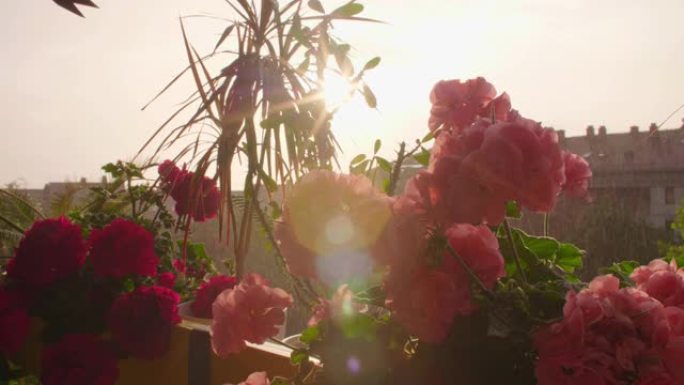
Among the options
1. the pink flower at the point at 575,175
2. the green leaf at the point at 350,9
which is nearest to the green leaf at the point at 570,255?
the pink flower at the point at 575,175

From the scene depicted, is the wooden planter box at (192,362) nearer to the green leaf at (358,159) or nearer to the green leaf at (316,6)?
the green leaf at (358,159)

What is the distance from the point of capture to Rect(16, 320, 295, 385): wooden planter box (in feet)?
3.18

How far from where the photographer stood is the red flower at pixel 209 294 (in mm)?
1319

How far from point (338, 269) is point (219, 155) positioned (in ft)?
2.00

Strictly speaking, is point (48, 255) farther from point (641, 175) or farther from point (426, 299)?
point (641, 175)

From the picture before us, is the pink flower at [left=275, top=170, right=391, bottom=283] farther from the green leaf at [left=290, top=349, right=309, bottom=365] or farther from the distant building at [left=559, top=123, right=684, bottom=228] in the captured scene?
the distant building at [left=559, top=123, right=684, bottom=228]

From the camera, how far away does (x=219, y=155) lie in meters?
1.14

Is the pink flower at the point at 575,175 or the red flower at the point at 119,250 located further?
the red flower at the point at 119,250

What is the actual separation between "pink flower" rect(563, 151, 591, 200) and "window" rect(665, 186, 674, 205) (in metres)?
6.51

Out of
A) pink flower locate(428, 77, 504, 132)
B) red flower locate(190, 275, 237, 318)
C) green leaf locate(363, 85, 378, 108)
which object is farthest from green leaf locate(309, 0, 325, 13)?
red flower locate(190, 275, 237, 318)

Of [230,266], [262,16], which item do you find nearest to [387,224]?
[262,16]

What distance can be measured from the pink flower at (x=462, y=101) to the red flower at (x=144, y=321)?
25.6 inches

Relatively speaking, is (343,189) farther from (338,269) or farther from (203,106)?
(203,106)

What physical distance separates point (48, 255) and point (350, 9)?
0.69 metres
